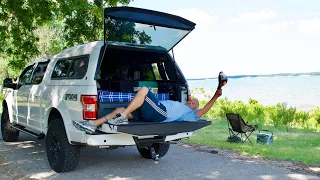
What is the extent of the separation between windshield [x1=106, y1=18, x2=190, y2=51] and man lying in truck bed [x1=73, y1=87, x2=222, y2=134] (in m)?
1.00

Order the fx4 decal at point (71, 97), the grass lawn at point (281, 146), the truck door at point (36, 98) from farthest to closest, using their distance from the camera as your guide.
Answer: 1. the grass lawn at point (281, 146)
2. the truck door at point (36, 98)
3. the fx4 decal at point (71, 97)

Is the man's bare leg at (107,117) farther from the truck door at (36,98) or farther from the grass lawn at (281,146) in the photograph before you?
the grass lawn at (281,146)

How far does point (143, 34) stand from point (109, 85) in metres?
1.12

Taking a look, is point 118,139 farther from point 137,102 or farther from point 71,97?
point 71,97

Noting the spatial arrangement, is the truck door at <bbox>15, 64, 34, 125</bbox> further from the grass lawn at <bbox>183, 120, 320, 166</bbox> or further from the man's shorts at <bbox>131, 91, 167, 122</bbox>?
the grass lawn at <bbox>183, 120, 320, 166</bbox>

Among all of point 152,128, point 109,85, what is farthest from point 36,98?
point 152,128

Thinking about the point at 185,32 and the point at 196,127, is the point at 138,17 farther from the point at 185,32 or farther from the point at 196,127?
the point at 196,127

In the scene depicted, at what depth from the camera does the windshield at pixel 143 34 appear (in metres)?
5.57

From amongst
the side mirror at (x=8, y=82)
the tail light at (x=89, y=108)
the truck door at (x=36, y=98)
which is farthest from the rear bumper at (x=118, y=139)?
the side mirror at (x=8, y=82)

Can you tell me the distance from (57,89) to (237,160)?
3.46m

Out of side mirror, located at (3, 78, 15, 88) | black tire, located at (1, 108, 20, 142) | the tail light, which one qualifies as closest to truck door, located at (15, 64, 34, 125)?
side mirror, located at (3, 78, 15, 88)

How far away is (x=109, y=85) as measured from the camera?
21.4 feet

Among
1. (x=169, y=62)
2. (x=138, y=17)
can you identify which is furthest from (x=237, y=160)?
(x=138, y=17)

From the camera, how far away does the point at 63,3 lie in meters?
11.3
